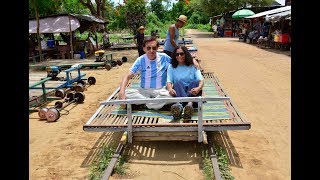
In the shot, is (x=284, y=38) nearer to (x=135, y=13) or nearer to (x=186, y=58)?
(x=135, y=13)

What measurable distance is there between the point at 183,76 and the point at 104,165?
6.59 ft

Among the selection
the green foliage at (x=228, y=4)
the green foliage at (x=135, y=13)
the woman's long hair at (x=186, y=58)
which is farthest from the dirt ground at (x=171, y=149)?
the green foliage at (x=228, y=4)

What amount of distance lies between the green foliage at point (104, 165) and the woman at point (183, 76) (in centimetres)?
130

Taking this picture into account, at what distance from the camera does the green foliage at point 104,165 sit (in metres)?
4.29

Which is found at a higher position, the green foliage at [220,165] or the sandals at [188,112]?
the sandals at [188,112]

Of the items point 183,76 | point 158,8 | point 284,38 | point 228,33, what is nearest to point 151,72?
point 183,76

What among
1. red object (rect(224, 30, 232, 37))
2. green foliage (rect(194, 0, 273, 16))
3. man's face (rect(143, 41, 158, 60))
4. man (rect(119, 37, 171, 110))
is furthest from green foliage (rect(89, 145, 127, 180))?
green foliage (rect(194, 0, 273, 16))

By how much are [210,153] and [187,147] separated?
525 millimetres

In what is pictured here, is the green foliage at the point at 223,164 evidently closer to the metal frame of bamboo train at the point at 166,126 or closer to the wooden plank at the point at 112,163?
the metal frame of bamboo train at the point at 166,126

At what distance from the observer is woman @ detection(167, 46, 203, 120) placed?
523 cm

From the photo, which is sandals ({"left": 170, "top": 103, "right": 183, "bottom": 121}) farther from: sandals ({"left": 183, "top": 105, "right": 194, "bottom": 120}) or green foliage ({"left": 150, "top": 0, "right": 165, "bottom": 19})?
green foliage ({"left": 150, "top": 0, "right": 165, "bottom": 19})

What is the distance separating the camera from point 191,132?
473cm
